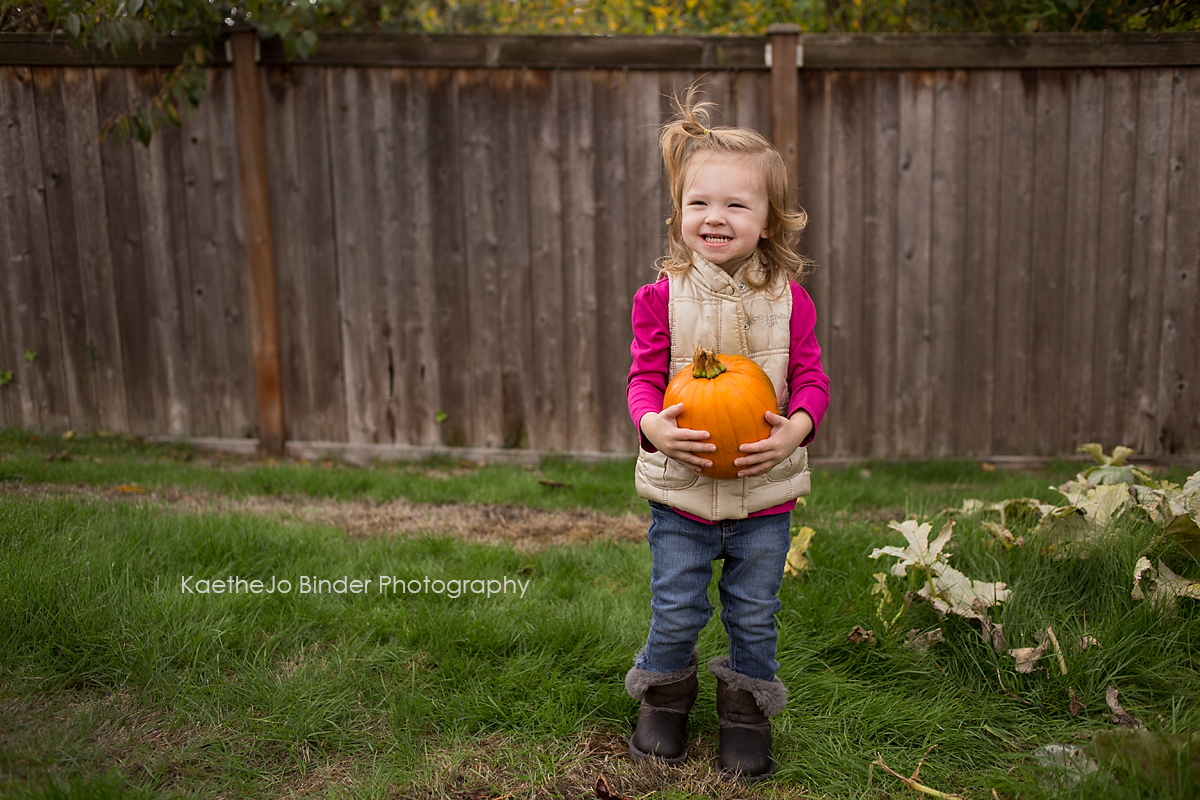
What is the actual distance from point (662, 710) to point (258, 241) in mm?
3973

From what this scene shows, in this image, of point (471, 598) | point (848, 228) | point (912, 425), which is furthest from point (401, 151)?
point (912, 425)

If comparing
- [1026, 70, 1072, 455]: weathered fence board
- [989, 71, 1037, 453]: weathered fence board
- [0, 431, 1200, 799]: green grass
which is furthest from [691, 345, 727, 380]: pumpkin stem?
[1026, 70, 1072, 455]: weathered fence board

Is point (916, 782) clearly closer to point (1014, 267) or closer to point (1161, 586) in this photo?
point (1161, 586)

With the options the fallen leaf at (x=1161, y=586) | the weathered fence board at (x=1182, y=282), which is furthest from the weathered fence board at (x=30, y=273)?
the weathered fence board at (x=1182, y=282)

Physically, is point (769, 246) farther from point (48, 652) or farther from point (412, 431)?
point (412, 431)

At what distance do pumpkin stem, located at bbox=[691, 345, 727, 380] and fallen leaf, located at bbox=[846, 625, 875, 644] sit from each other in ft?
3.48

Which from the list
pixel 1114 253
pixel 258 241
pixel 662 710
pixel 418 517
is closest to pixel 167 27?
pixel 258 241

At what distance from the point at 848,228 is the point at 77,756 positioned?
4404mm

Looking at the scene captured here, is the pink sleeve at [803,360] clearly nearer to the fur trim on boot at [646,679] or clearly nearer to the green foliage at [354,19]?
the fur trim on boot at [646,679]

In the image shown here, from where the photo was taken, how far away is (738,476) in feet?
6.37

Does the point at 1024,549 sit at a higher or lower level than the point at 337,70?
lower

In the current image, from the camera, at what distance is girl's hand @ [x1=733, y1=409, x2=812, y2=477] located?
187 cm

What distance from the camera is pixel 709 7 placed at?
23.0 ft

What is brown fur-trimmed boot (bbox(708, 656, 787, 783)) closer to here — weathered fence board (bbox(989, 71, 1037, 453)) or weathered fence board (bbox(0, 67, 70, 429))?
weathered fence board (bbox(989, 71, 1037, 453))
